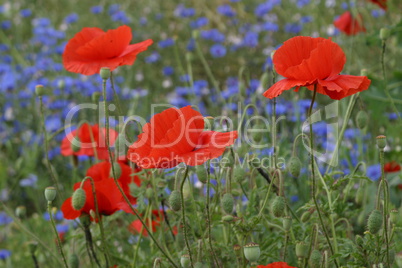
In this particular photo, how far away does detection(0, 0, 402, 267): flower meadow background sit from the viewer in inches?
48.1

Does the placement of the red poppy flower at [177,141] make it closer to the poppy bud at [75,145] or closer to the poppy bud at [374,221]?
the poppy bud at [374,221]

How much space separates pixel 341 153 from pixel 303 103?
42cm

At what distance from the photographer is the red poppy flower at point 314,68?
3.20 ft

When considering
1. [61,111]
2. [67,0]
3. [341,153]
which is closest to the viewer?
[341,153]

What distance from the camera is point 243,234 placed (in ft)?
3.84

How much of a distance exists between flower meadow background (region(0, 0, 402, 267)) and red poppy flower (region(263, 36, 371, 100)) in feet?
0.62

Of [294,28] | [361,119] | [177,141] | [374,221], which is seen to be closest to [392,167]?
[361,119]

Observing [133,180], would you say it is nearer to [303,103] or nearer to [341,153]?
[341,153]

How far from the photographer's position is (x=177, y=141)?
961 mm

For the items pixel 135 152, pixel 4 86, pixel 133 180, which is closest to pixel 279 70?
pixel 135 152

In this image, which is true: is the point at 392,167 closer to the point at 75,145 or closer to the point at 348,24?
the point at 348,24

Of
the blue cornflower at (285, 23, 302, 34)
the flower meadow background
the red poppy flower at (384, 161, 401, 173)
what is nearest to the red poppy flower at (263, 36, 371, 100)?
the flower meadow background

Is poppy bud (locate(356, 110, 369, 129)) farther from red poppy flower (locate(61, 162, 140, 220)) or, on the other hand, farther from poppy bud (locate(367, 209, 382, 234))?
red poppy flower (locate(61, 162, 140, 220))

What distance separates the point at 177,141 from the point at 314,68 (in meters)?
0.25
